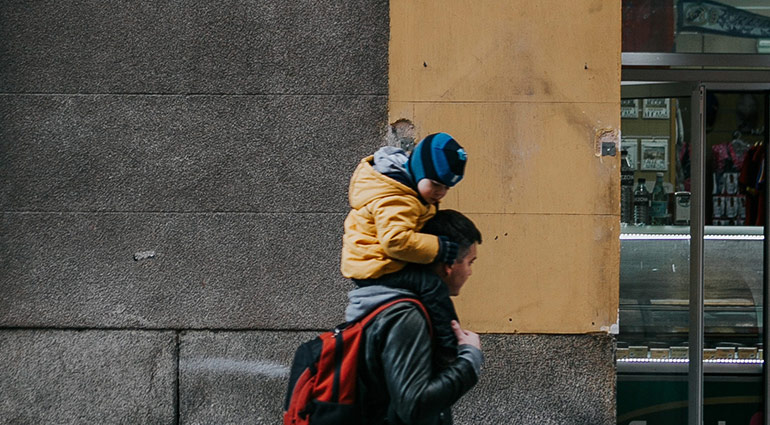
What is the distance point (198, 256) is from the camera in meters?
5.27

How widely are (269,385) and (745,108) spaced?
10.7 feet

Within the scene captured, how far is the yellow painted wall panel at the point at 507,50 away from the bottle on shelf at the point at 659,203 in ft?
2.95

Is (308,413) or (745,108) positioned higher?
(745,108)

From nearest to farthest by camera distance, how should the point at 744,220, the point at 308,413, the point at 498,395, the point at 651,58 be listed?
the point at 308,413
the point at 498,395
the point at 651,58
the point at 744,220

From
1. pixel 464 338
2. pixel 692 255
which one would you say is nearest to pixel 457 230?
pixel 464 338

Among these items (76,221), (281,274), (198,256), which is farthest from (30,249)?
(281,274)

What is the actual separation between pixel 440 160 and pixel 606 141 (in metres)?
2.42

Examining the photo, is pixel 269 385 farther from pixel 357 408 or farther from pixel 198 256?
pixel 357 408

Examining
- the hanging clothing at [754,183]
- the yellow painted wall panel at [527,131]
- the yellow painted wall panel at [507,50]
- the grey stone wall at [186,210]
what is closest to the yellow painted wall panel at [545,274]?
the yellow painted wall panel at [527,131]

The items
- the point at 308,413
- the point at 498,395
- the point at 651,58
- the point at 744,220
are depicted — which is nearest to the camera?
the point at 308,413

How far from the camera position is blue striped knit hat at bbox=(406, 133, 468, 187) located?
2932 mm

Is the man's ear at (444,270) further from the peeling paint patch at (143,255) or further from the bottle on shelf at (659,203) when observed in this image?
the bottle on shelf at (659,203)

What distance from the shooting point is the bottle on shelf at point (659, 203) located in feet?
19.0

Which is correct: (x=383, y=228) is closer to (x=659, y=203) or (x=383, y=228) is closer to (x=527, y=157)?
(x=527, y=157)
